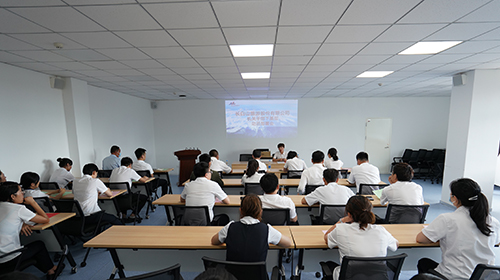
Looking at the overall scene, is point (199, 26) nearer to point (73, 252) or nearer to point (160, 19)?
point (160, 19)

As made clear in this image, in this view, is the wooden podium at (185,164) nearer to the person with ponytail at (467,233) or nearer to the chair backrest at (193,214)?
the chair backrest at (193,214)

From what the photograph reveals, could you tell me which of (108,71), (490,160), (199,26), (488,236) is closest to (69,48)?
(108,71)

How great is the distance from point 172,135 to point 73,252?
584 cm

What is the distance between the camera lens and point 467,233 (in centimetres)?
159

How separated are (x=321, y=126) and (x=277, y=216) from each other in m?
6.59

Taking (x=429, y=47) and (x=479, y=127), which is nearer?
(x=429, y=47)

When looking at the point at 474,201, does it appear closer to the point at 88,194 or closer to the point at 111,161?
the point at 88,194

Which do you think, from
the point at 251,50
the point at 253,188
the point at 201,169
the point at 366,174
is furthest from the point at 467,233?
the point at 251,50

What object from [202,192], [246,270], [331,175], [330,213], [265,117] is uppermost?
[265,117]

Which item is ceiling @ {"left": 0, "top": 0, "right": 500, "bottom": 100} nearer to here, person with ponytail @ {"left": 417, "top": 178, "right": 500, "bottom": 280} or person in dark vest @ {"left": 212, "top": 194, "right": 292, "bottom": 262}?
person with ponytail @ {"left": 417, "top": 178, "right": 500, "bottom": 280}

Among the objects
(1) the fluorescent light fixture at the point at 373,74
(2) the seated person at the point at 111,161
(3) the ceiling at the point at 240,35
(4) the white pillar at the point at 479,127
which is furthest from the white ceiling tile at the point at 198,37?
(4) the white pillar at the point at 479,127

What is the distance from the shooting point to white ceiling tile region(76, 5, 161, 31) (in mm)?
1930

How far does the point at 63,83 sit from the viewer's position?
4.65 m

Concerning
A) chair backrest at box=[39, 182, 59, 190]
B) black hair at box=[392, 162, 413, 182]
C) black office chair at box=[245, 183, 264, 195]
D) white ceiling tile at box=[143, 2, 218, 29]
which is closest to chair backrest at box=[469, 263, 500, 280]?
black hair at box=[392, 162, 413, 182]
